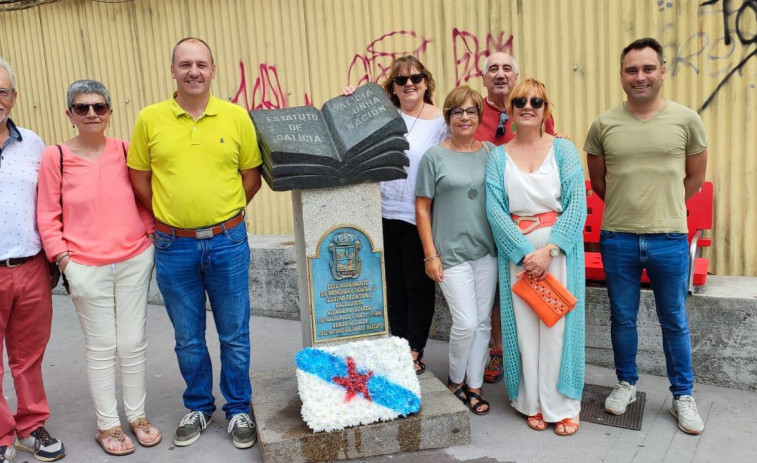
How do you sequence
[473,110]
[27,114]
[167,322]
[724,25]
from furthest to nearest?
[27,114] < [167,322] < [724,25] < [473,110]

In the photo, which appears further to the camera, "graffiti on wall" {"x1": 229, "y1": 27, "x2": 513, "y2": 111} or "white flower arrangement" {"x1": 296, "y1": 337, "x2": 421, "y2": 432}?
"graffiti on wall" {"x1": 229, "y1": 27, "x2": 513, "y2": 111}

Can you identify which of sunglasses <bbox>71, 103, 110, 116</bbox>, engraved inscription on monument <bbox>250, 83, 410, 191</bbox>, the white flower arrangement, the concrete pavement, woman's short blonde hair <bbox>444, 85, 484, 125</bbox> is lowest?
the concrete pavement

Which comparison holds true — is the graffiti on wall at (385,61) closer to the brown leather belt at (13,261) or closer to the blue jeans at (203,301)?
the blue jeans at (203,301)

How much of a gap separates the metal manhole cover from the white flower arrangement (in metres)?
1.08

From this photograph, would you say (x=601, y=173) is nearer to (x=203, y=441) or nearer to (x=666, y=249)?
(x=666, y=249)

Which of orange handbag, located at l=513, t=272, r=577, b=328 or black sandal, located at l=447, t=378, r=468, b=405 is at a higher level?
orange handbag, located at l=513, t=272, r=577, b=328

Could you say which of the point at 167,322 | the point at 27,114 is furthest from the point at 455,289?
the point at 27,114

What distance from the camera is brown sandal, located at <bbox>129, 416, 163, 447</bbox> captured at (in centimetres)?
394

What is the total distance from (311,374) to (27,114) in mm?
6697

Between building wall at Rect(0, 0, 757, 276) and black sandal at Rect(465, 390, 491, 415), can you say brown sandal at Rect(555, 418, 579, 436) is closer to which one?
black sandal at Rect(465, 390, 491, 415)

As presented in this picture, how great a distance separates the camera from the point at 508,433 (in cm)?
389

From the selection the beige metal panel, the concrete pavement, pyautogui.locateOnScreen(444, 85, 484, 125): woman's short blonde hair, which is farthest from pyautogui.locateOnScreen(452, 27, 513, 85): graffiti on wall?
the beige metal panel

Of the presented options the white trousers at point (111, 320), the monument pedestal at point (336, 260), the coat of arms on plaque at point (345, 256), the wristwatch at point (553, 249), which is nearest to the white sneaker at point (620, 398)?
the wristwatch at point (553, 249)

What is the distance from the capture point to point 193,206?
12.0ft
